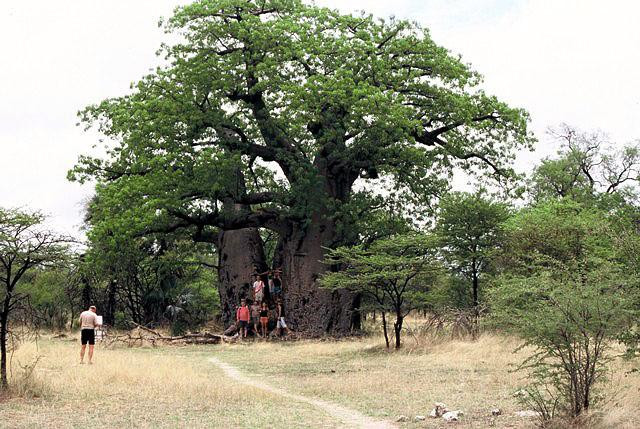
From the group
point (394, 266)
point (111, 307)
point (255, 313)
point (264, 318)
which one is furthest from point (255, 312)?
point (111, 307)

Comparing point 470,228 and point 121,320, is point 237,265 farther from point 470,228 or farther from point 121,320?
point 121,320

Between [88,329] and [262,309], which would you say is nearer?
[88,329]

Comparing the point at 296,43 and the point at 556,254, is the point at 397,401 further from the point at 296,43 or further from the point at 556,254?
the point at 296,43

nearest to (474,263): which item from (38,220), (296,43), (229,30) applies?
(296,43)

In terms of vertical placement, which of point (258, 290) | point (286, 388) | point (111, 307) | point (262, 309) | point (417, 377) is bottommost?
point (286, 388)

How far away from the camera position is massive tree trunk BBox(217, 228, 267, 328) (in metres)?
28.1

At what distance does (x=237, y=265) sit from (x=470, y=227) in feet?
27.3

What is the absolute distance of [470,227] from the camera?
25281mm

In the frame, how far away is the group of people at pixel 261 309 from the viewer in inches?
1055

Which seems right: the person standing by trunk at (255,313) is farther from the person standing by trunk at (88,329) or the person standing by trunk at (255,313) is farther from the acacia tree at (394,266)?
the person standing by trunk at (88,329)

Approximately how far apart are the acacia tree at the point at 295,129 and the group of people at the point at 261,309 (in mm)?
452

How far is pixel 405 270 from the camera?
20.4m

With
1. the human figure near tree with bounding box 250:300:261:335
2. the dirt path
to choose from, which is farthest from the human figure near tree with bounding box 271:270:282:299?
the dirt path

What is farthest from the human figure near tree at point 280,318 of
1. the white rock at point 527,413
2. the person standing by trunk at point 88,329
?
the white rock at point 527,413
